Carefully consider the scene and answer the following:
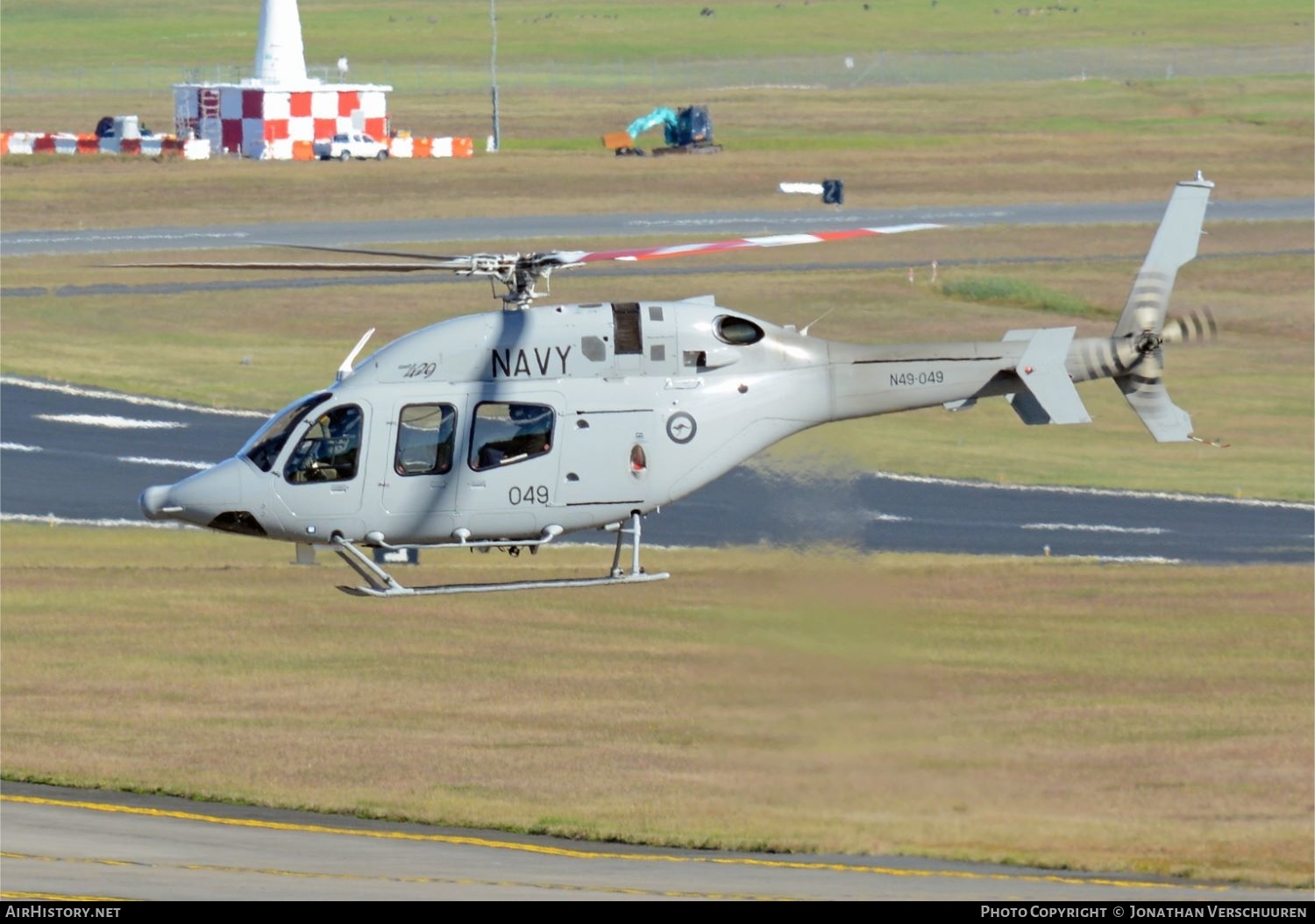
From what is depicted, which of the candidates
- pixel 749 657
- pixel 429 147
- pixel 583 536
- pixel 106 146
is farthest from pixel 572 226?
pixel 749 657

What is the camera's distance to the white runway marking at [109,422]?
5612cm

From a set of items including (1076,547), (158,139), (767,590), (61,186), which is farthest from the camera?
(158,139)

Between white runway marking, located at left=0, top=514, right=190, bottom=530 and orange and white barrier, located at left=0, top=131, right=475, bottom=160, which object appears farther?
orange and white barrier, located at left=0, top=131, right=475, bottom=160

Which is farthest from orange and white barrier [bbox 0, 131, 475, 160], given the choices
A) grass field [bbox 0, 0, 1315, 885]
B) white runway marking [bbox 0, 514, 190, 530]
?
white runway marking [bbox 0, 514, 190, 530]

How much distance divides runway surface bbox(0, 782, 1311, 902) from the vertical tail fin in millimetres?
10629

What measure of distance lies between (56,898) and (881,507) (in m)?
25.1

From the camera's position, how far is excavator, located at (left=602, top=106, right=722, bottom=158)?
109m

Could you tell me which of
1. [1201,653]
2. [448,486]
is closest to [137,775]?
[448,486]

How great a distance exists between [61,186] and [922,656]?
6767 centimetres

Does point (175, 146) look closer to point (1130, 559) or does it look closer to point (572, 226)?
point (572, 226)

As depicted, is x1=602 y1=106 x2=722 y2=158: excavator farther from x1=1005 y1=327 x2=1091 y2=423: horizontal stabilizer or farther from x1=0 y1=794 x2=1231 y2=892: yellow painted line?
x1=1005 y1=327 x2=1091 y2=423: horizontal stabilizer

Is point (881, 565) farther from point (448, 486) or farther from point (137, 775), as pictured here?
point (448, 486)

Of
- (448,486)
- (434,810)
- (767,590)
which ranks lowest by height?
(434,810)

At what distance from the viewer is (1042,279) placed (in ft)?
247
